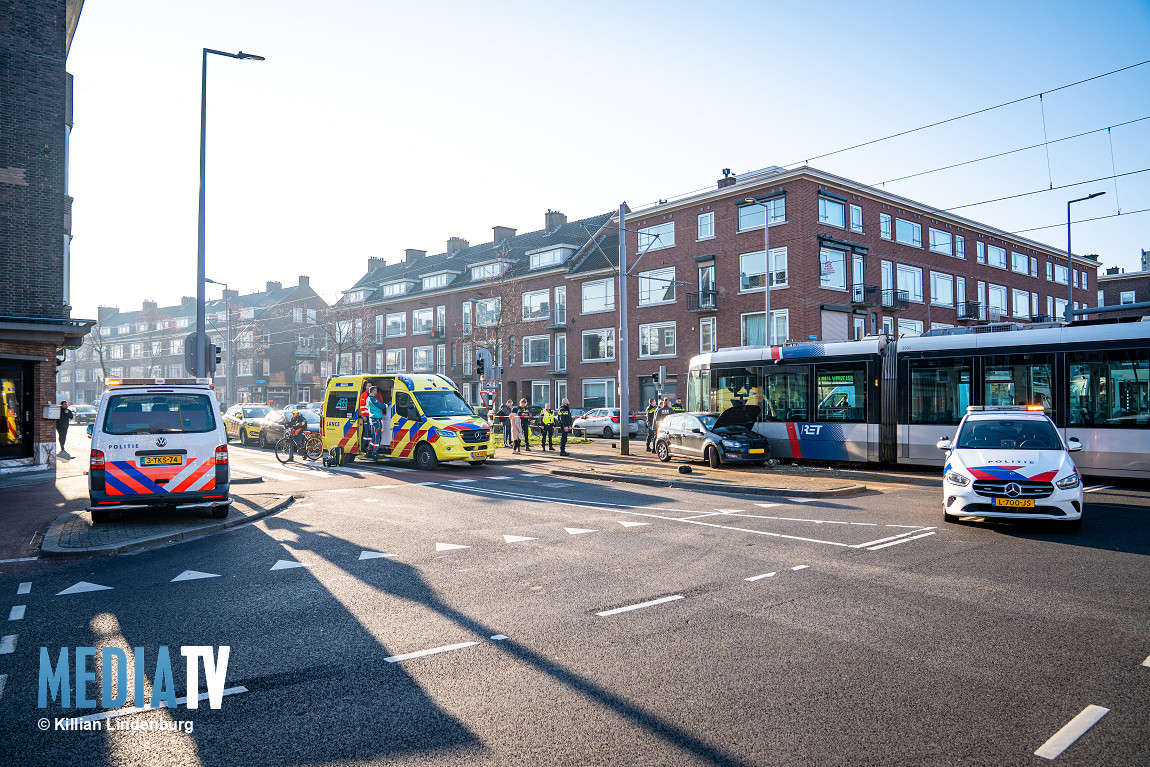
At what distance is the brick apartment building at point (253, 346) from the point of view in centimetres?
6844

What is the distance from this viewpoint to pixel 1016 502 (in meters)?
9.55

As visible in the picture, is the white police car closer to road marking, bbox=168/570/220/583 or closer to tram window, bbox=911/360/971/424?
tram window, bbox=911/360/971/424

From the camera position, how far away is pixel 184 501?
10.4m

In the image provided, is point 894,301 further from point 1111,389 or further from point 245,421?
point 245,421

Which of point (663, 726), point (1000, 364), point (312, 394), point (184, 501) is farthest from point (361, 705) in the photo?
point (312, 394)

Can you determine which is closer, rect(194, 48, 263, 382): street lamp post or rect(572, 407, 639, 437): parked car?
rect(194, 48, 263, 382): street lamp post

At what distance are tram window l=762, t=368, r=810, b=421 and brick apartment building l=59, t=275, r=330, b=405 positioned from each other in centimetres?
4779

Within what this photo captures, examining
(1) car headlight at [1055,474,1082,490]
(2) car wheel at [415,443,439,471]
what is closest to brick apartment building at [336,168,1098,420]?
(2) car wheel at [415,443,439,471]

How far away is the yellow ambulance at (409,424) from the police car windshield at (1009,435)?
1200 centimetres

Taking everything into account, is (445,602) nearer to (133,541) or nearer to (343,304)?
(133,541)

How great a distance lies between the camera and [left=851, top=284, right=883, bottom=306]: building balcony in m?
36.8

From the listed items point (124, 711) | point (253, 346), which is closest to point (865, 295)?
point (124, 711)

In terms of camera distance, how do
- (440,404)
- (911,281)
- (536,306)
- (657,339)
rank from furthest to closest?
(536,306) → (657,339) → (911,281) → (440,404)

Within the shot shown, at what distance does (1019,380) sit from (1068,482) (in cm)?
751
